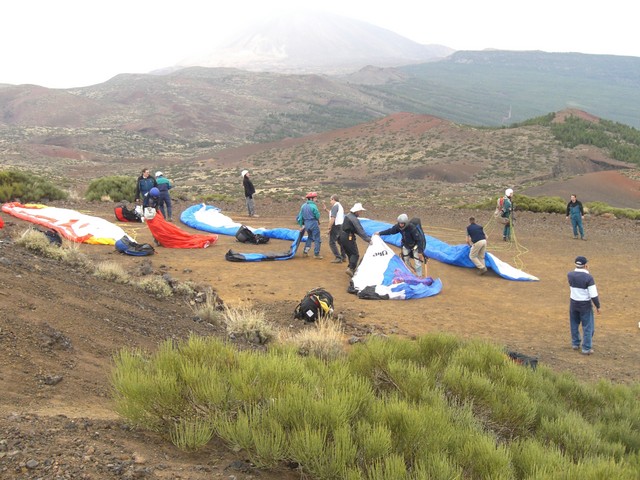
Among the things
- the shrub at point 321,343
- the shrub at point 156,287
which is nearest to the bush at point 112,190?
the shrub at point 156,287

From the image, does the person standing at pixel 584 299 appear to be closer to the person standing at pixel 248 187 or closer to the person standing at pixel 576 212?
the person standing at pixel 576 212

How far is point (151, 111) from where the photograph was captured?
342ft

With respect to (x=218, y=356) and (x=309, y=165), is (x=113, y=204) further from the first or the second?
(x=309, y=165)

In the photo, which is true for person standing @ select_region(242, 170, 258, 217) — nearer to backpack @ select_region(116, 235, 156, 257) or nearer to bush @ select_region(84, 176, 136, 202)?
backpack @ select_region(116, 235, 156, 257)

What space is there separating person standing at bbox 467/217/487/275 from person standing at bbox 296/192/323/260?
12.3ft

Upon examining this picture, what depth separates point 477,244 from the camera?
14.0 m

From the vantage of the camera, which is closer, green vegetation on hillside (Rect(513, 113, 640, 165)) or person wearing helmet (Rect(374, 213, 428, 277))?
person wearing helmet (Rect(374, 213, 428, 277))

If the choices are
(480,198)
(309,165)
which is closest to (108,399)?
A: (480,198)

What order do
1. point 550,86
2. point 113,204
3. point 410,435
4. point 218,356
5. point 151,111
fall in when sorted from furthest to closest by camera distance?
point 550,86, point 151,111, point 113,204, point 218,356, point 410,435

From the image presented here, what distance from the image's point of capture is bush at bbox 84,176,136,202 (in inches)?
957

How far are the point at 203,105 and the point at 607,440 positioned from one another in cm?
11005

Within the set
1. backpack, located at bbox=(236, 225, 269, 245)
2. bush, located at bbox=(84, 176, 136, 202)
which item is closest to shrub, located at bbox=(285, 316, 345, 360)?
backpack, located at bbox=(236, 225, 269, 245)

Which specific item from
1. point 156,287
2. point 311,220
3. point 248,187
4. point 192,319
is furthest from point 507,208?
point 192,319

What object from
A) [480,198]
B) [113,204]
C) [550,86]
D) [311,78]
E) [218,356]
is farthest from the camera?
[550,86]
